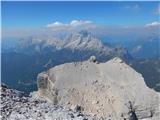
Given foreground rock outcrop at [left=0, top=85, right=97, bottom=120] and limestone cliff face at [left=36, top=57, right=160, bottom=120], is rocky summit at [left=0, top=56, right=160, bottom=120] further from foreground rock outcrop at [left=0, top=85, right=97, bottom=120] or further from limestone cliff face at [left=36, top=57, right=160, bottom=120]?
foreground rock outcrop at [left=0, top=85, right=97, bottom=120]

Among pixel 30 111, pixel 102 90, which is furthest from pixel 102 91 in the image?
pixel 30 111

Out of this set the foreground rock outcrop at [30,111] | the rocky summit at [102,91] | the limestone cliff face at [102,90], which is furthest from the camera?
the limestone cliff face at [102,90]

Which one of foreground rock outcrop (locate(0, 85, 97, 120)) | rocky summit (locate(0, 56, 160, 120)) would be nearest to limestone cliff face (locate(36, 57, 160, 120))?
rocky summit (locate(0, 56, 160, 120))

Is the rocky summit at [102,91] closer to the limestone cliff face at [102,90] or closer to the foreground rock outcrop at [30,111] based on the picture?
the limestone cliff face at [102,90]

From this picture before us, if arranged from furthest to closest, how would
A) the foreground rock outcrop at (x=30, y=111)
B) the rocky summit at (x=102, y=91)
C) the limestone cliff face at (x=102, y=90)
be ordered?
the limestone cliff face at (x=102, y=90), the rocky summit at (x=102, y=91), the foreground rock outcrop at (x=30, y=111)

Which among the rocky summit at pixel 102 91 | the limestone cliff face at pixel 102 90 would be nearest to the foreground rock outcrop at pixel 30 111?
the rocky summit at pixel 102 91

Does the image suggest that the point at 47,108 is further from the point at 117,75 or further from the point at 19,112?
the point at 117,75

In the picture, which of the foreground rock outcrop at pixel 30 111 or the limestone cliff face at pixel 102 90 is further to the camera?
the limestone cliff face at pixel 102 90

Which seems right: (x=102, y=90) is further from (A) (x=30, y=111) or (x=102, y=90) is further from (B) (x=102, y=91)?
(A) (x=30, y=111)

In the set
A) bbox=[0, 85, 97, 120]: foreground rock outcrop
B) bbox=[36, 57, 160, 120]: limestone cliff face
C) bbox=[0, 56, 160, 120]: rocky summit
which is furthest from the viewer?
bbox=[36, 57, 160, 120]: limestone cliff face
